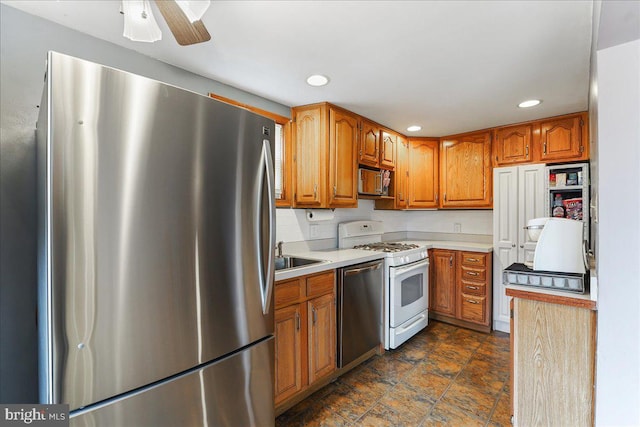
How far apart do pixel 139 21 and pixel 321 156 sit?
64.6 inches

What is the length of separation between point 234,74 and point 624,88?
2.05 meters

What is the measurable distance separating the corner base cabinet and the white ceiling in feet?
4.51

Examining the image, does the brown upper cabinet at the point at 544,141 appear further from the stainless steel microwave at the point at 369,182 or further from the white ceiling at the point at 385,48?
the stainless steel microwave at the point at 369,182

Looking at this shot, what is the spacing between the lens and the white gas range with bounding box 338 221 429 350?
276 centimetres

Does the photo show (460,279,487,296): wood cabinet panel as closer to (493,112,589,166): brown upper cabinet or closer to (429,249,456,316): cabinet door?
(429,249,456,316): cabinet door

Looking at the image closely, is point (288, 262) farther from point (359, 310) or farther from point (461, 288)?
point (461, 288)

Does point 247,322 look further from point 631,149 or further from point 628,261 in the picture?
point 631,149

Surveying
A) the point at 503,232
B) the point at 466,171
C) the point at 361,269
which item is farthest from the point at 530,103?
the point at 361,269

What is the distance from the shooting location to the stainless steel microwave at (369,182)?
3.10m

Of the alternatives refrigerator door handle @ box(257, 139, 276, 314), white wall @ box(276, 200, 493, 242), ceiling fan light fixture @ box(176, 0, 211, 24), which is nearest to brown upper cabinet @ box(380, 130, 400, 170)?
white wall @ box(276, 200, 493, 242)

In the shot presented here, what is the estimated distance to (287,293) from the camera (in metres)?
1.92

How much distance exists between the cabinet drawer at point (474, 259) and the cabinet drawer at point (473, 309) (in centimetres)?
34

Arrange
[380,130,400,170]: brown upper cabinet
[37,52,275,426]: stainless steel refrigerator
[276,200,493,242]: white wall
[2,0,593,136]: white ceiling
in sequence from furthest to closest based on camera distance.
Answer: [380,130,400,170]: brown upper cabinet, [276,200,493,242]: white wall, [2,0,593,136]: white ceiling, [37,52,275,426]: stainless steel refrigerator

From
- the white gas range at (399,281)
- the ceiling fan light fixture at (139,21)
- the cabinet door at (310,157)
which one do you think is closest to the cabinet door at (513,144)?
the white gas range at (399,281)
